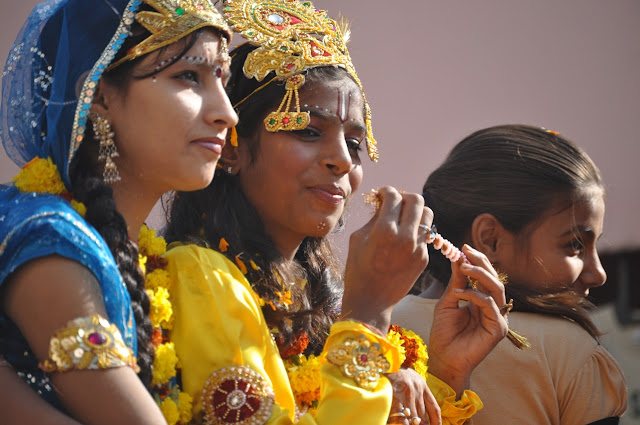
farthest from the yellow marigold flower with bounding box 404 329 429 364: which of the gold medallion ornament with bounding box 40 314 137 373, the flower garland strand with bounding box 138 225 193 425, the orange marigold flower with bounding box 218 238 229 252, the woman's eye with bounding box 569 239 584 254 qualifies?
the gold medallion ornament with bounding box 40 314 137 373

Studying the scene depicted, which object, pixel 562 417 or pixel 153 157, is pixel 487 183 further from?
pixel 153 157

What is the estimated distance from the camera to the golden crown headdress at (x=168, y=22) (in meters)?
2.23

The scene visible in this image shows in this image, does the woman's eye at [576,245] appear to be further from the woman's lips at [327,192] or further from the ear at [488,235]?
the woman's lips at [327,192]

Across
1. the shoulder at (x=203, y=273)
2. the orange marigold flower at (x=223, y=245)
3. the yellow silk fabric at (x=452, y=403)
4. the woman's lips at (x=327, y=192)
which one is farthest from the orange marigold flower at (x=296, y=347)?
the yellow silk fabric at (x=452, y=403)

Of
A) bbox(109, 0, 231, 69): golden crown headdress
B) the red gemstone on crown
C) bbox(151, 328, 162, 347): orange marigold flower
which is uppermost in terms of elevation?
bbox(109, 0, 231, 69): golden crown headdress

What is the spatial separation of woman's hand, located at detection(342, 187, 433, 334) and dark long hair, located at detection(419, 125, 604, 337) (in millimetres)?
1046

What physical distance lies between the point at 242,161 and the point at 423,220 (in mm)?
740

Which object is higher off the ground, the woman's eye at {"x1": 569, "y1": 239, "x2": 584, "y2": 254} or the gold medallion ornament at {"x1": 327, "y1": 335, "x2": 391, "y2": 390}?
the gold medallion ornament at {"x1": 327, "y1": 335, "x2": 391, "y2": 390}

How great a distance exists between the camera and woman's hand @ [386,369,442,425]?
2.62 m

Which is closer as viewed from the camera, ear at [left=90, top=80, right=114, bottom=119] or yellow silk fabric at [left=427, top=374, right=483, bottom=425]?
ear at [left=90, top=80, right=114, bottom=119]

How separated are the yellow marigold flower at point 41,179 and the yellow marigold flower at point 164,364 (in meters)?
0.49

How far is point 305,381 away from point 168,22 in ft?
3.79

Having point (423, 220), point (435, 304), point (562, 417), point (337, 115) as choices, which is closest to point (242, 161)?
point (337, 115)

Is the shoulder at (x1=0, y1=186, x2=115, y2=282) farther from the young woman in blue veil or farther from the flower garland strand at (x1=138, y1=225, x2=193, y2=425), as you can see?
the flower garland strand at (x1=138, y1=225, x2=193, y2=425)
